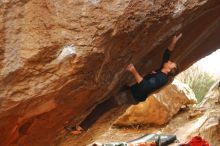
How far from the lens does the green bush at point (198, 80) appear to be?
15.6 m

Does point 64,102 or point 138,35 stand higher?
point 138,35

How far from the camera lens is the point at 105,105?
6.29m

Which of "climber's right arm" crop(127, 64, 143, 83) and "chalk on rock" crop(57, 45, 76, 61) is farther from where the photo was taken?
"climber's right arm" crop(127, 64, 143, 83)

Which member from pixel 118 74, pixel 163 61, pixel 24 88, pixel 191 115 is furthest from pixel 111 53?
pixel 191 115

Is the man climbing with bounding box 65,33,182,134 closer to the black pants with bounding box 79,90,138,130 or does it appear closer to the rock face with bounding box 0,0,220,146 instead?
the black pants with bounding box 79,90,138,130

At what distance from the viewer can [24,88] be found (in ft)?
13.5

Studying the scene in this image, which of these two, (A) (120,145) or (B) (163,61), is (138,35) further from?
(A) (120,145)

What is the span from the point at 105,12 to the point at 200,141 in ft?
11.1

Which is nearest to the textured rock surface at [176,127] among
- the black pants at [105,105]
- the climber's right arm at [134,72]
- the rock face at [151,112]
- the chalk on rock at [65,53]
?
the rock face at [151,112]

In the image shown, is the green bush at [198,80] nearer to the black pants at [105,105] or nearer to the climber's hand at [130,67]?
the black pants at [105,105]

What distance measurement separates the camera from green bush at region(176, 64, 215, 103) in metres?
15.6

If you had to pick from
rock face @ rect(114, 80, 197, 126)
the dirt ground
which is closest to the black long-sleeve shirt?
the dirt ground

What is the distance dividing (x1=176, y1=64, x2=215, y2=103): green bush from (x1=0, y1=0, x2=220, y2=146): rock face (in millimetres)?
10503

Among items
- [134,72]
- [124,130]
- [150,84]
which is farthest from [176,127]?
[134,72]
